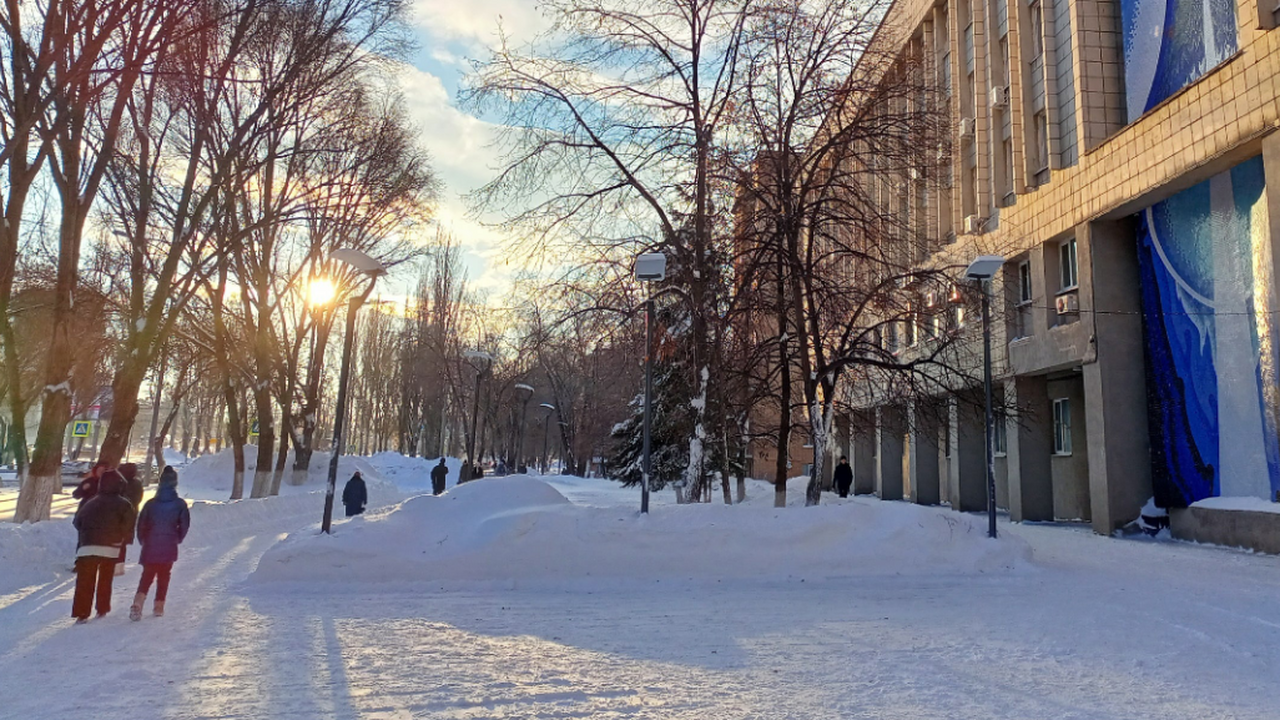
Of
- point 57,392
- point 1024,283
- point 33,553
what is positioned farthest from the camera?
point 1024,283

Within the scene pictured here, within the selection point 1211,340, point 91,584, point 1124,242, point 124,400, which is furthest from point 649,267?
point 1124,242

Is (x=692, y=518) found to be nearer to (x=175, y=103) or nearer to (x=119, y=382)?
(x=119, y=382)

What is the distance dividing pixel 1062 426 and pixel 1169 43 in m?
9.90

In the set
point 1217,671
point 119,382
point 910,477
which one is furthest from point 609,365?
point 910,477

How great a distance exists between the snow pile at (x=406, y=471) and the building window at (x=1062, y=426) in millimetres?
27720

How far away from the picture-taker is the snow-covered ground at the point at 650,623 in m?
5.47

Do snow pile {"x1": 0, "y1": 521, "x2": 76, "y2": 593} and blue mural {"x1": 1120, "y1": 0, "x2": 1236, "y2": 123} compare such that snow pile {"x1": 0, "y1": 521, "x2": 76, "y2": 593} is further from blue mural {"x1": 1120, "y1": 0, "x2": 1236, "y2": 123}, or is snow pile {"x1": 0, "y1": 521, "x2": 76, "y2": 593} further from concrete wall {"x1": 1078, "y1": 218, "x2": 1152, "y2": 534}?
blue mural {"x1": 1120, "y1": 0, "x2": 1236, "y2": 123}

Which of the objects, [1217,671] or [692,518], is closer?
[1217,671]

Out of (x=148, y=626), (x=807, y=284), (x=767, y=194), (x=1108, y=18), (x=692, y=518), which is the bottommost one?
(x=148, y=626)

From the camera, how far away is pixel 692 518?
1204cm

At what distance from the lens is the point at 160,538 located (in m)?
8.48

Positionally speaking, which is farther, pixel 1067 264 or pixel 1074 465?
pixel 1074 465

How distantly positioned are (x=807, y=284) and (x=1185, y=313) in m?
7.89

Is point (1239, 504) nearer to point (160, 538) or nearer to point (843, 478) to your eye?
point (843, 478)
